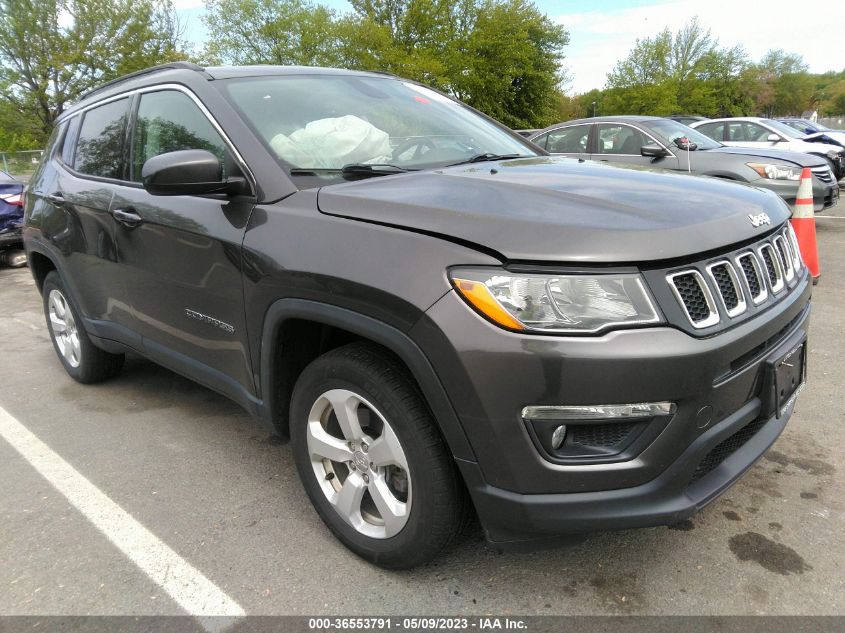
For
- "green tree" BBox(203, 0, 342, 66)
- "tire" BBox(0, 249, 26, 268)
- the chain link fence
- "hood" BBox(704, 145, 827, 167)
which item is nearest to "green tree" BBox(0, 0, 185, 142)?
the chain link fence

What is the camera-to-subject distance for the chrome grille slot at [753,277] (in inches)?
77.8

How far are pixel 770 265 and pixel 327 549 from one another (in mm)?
1857

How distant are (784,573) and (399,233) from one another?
5.59 ft

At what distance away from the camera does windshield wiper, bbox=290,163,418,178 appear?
242cm

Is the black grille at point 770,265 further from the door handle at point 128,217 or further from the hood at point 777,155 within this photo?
the hood at point 777,155

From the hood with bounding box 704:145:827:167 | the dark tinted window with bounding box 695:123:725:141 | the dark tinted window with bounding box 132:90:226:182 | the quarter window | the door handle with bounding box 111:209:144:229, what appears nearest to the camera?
the dark tinted window with bounding box 132:90:226:182

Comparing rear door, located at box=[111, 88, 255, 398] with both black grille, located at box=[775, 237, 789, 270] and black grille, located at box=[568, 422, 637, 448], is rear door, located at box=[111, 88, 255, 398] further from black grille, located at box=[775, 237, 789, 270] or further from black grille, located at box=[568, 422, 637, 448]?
black grille, located at box=[775, 237, 789, 270]

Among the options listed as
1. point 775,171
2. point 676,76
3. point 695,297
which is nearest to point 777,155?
point 775,171

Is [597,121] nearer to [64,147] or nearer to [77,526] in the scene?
[64,147]

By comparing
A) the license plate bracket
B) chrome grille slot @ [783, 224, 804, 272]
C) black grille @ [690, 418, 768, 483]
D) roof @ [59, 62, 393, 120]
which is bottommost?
black grille @ [690, 418, 768, 483]

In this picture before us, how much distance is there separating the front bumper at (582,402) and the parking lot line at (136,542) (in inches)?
38.2

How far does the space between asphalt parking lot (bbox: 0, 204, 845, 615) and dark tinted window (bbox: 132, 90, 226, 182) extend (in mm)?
1415

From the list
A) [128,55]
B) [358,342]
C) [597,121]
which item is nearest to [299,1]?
[128,55]

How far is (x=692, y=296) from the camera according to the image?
1.76 meters
